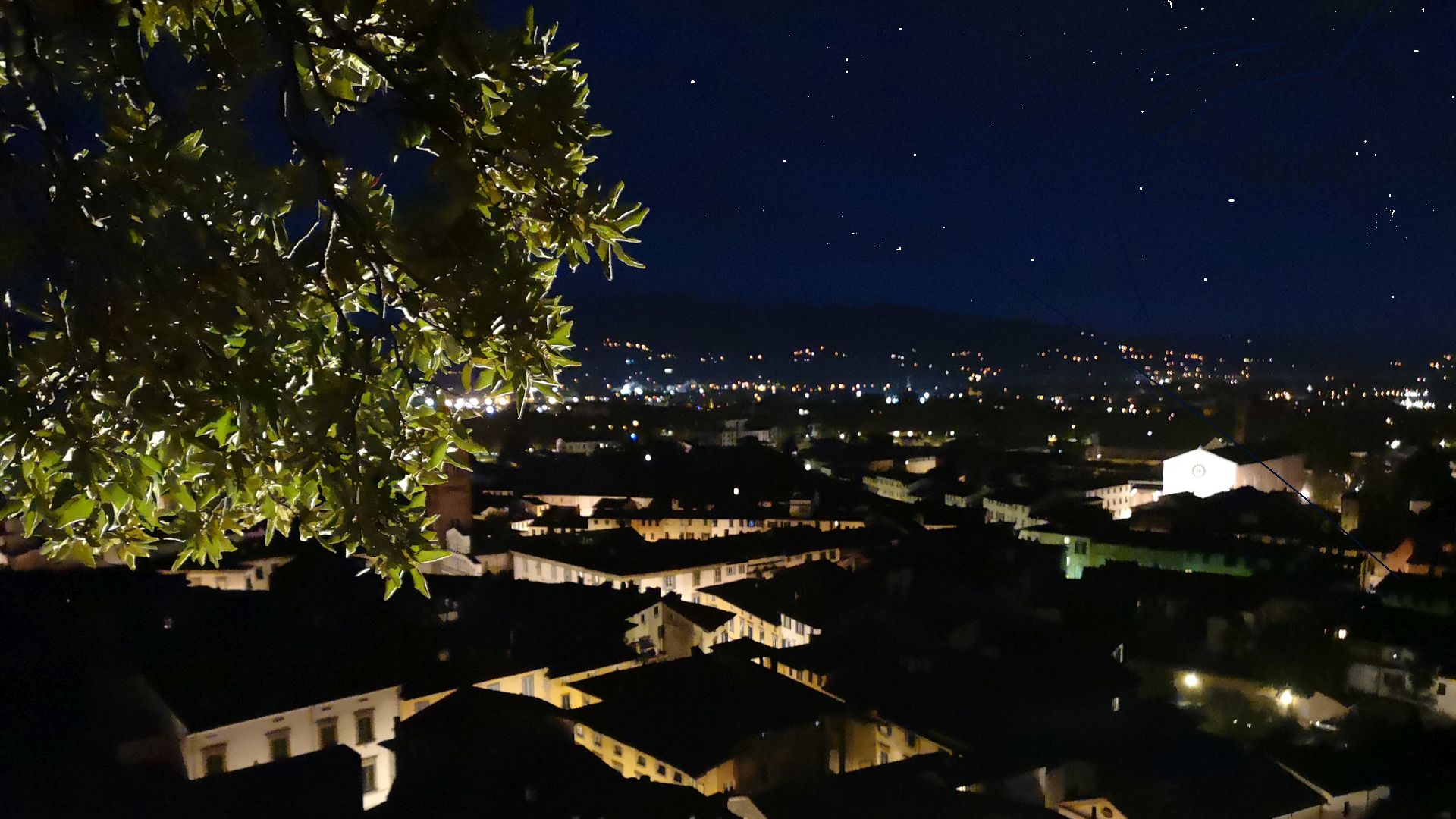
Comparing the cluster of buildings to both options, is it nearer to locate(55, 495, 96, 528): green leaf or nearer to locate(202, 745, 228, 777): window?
locate(202, 745, 228, 777): window

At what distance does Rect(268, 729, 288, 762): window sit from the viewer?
9.88 m

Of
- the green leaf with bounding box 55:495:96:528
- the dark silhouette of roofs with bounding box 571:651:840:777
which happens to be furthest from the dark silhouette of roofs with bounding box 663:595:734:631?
the green leaf with bounding box 55:495:96:528

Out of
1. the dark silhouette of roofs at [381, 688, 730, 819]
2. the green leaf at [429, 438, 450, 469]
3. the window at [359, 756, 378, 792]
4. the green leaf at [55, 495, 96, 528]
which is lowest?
the window at [359, 756, 378, 792]

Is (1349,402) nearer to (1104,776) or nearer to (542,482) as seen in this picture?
(1104,776)

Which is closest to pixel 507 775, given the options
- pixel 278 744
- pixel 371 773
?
pixel 371 773

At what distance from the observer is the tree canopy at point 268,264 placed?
58.7 inches

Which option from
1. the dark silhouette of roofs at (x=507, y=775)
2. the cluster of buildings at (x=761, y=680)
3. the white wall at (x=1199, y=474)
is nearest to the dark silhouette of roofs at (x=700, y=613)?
the cluster of buildings at (x=761, y=680)

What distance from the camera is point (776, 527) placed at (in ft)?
83.7

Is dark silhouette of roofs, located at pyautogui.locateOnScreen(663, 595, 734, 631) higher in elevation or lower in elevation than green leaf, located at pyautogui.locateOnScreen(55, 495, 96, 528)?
lower

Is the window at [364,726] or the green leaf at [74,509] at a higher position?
the green leaf at [74,509]

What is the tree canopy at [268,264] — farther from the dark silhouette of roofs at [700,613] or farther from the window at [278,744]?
the dark silhouette of roofs at [700,613]

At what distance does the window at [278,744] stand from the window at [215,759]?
452mm

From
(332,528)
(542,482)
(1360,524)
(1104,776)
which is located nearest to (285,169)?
(332,528)

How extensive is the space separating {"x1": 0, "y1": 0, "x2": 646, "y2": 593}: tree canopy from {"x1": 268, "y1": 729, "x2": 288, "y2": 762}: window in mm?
9502
